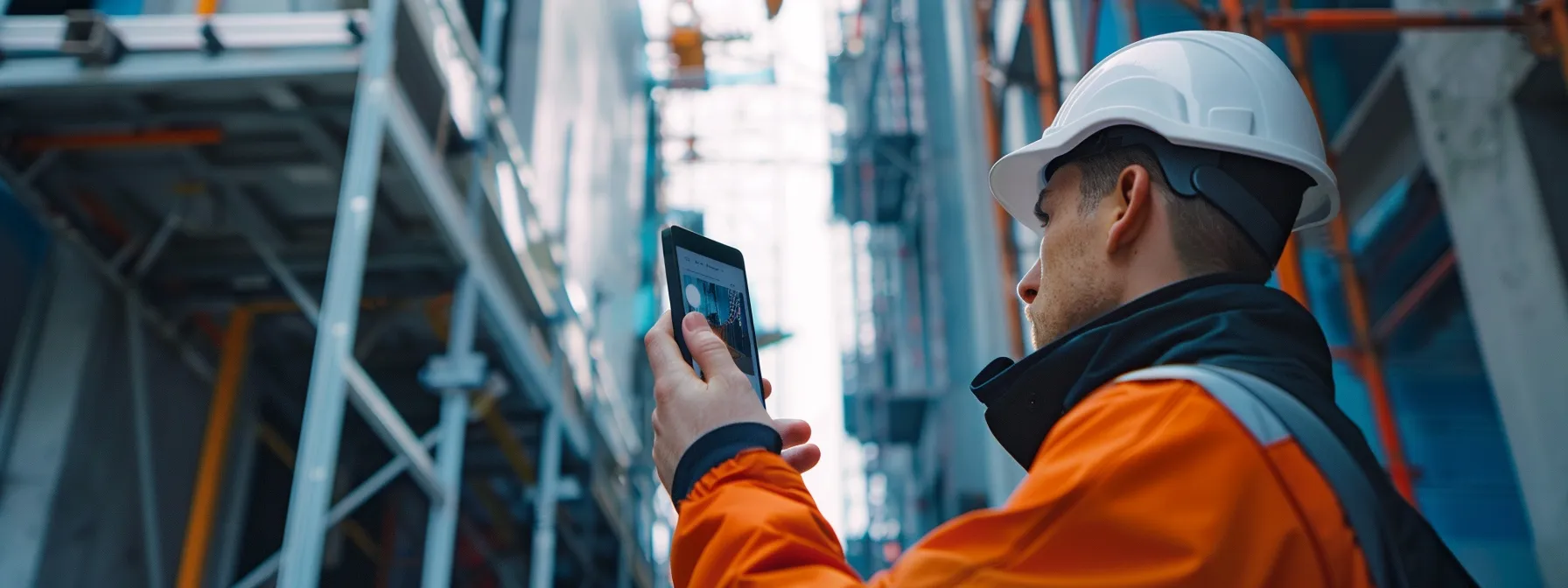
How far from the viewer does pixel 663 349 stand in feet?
5.94

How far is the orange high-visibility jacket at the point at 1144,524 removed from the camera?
52.7 inches

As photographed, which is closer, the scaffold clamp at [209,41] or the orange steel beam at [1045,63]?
the scaffold clamp at [209,41]

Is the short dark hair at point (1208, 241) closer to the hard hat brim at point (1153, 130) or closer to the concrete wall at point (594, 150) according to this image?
the hard hat brim at point (1153, 130)

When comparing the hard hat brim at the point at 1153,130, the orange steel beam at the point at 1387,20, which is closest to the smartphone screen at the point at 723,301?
the hard hat brim at the point at 1153,130

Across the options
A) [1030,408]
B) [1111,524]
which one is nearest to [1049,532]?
[1111,524]

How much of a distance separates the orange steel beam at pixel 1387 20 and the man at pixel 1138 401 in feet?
12.3

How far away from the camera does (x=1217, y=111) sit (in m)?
1.88

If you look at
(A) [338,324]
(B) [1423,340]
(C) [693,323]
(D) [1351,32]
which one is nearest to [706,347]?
(C) [693,323]

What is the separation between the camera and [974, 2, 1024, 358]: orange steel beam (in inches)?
402

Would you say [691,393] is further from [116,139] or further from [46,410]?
[46,410]

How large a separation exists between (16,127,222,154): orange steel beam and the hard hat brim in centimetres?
478

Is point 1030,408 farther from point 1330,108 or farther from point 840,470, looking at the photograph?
point 840,470

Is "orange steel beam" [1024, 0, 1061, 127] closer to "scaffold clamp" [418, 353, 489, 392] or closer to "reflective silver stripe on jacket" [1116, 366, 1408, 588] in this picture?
"scaffold clamp" [418, 353, 489, 392]

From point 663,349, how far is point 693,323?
63mm
